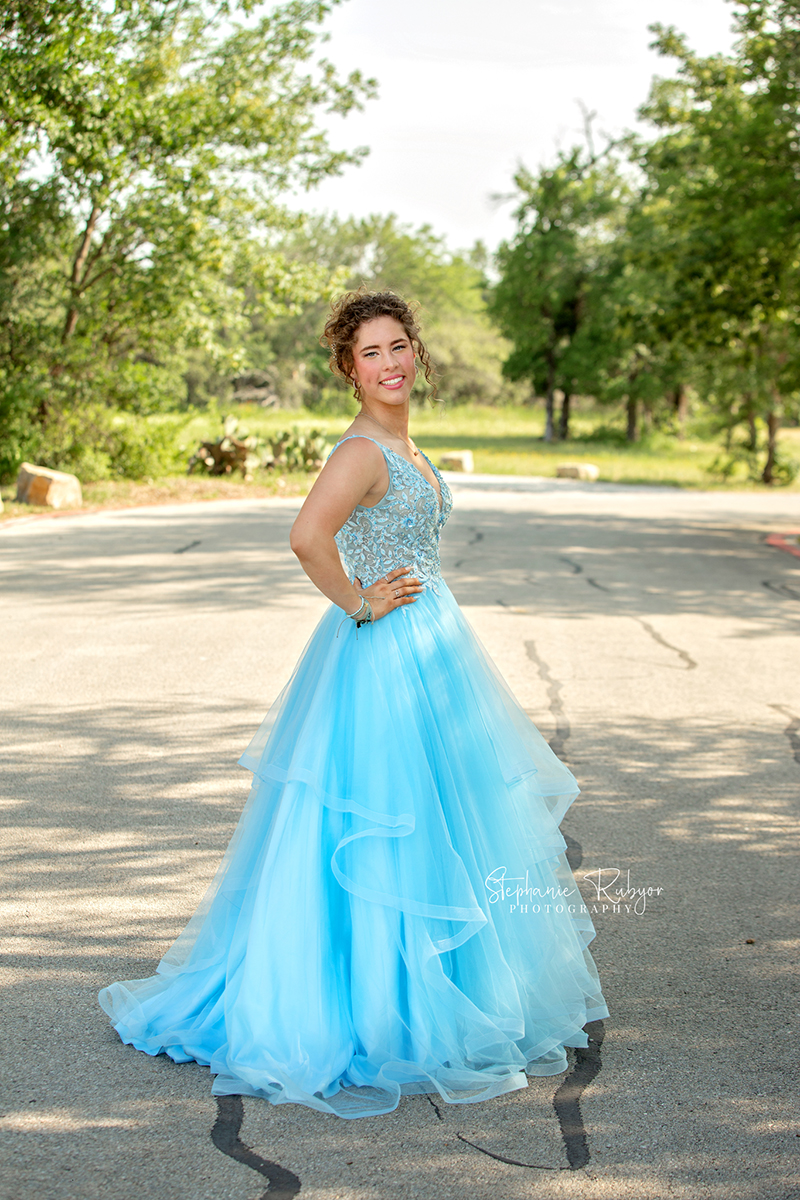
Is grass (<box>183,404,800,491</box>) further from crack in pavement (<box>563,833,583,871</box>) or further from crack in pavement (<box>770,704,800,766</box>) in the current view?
crack in pavement (<box>563,833,583,871</box>)

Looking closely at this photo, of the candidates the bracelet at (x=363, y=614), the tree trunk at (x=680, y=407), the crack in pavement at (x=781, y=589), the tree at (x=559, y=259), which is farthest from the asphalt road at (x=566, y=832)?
the tree trunk at (x=680, y=407)

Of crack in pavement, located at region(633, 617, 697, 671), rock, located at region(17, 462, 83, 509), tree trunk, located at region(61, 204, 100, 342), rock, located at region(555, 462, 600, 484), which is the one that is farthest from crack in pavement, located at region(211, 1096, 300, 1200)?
rock, located at region(555, 462, 600, 484)

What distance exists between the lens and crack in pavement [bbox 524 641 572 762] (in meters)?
5.75

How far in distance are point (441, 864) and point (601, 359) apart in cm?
4199

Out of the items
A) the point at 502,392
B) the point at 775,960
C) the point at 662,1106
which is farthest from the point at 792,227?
the point at 502,392

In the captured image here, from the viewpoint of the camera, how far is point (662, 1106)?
2.69m

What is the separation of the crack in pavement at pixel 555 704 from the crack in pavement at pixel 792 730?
1.24 metres

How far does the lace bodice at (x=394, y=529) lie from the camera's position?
2969 mm

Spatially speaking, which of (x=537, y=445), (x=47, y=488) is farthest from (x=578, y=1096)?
(x=537, y=445)

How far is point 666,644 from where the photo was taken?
839 centimetres

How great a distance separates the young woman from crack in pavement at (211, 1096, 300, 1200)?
0.20 feet

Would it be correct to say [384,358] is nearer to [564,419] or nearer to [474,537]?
[474,537]

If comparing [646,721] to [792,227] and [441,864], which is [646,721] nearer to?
[441,864]

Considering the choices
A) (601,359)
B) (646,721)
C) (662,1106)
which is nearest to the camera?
(662,1106)
